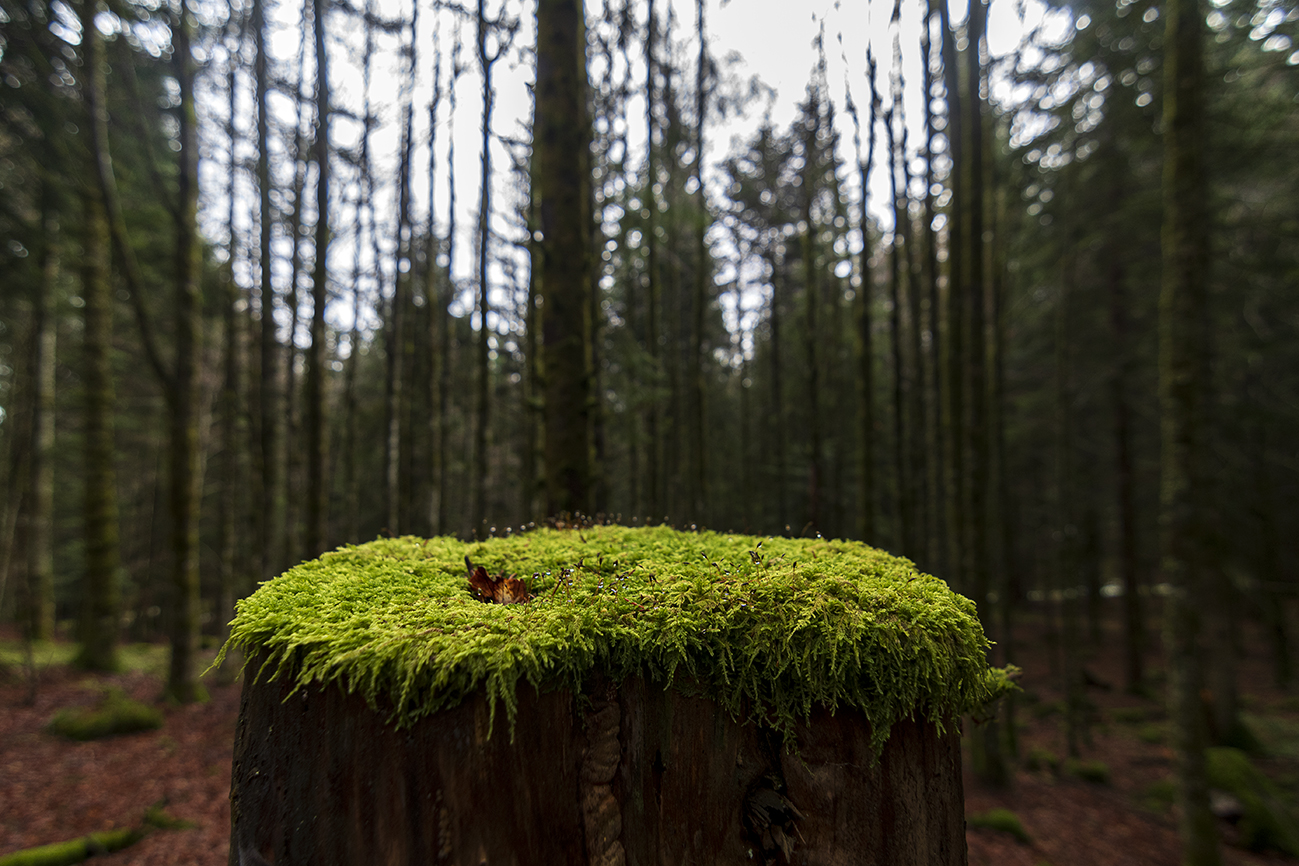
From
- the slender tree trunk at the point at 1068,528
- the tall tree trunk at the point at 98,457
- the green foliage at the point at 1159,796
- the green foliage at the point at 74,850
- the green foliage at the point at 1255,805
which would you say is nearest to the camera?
the green foliage at the point at 74,850


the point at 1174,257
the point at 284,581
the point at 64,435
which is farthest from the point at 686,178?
the point at 64,435

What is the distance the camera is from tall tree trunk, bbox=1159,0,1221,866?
476 centimetres

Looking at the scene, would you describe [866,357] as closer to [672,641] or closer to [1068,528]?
[1068,528]

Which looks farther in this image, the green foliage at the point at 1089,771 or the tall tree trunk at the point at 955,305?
the green foliage at the point at 1089,771

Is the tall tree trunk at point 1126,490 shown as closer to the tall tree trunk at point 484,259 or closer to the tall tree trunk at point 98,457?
the tall tree trunk at point 484,259

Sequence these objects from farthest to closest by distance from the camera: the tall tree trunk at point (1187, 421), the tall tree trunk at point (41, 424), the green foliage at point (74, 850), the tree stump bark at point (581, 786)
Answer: the tall tree trunk at point (41, 424) < the tall tree trunk at point (1187, 421) < the green foliage at point (74, 850) < the tree stump bark at point (581, 786)

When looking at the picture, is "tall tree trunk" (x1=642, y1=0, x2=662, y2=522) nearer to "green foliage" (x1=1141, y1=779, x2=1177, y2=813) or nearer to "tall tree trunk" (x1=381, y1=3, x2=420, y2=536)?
"tall tree trunk" (x1=381, y1=3, x2=420, y2=536)

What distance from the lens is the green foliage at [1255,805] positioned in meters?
6.52

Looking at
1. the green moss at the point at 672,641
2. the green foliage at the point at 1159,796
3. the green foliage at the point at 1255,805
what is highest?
the green moss at the point at 672,641

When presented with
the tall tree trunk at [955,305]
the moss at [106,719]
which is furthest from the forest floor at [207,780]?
the tall tree trunk at [955,305]

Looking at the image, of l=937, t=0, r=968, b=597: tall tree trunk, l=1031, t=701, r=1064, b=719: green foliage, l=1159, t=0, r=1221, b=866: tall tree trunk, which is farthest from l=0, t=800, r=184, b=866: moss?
l=1031, t=701, r=1064, b=719: green foliage

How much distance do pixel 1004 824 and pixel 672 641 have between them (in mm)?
7680

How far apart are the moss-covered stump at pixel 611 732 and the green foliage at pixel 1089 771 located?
9.88 metres

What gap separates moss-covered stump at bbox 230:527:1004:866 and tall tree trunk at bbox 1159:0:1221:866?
4.94m
